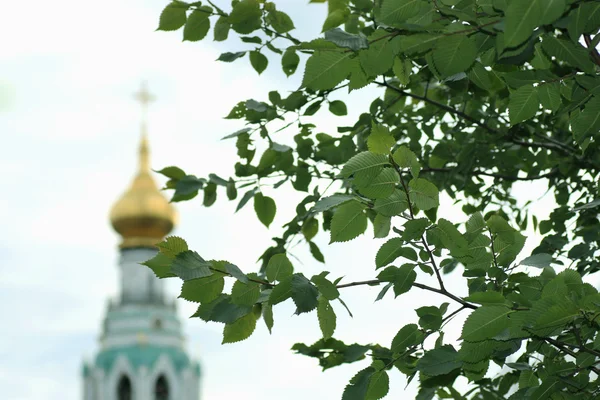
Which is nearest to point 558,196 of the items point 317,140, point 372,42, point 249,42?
point 317,140

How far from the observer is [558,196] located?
3.87 meters

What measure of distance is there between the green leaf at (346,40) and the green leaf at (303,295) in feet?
1.58

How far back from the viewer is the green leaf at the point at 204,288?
6.33 feet

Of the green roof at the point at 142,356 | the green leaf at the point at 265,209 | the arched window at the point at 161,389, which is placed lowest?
the green leaf at the point at 265,209

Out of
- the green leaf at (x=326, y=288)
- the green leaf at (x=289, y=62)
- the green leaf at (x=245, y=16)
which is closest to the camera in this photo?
the green leaf at (x=326, y=288)

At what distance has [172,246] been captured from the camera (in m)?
1.91

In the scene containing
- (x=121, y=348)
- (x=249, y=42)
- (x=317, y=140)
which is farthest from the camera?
(x=121, y=348)

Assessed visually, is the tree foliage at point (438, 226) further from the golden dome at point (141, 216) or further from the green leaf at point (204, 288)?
the golden dome at point (141, 216)

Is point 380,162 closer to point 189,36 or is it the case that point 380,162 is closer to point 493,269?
point 493,269

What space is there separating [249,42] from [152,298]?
33803mm

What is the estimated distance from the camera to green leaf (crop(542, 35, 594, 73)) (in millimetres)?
1816

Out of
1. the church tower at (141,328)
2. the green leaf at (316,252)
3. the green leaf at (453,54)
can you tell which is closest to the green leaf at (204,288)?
the green leaf at (453,54)

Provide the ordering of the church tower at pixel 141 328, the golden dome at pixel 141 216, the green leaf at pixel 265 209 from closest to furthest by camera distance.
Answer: the green leaf at pixel 265 209
the church tower at pixel 141 328
the golden dome at pixel 141 216

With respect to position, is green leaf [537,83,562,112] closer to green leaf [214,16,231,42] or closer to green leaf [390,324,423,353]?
green leaf [390,324,423,353]
